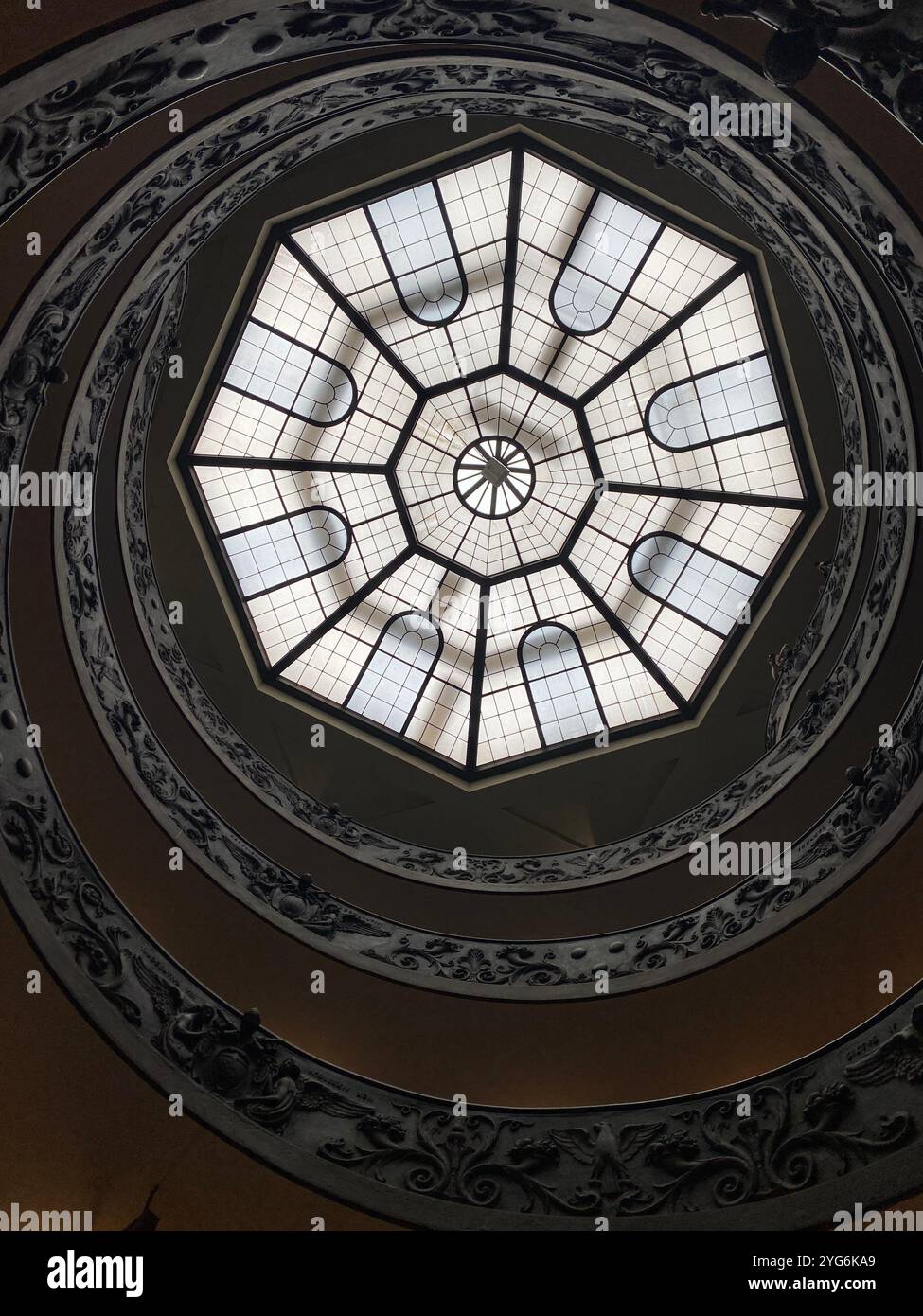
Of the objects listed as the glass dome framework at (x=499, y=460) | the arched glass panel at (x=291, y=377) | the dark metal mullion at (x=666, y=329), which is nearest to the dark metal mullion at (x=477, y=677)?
the glass dome framework at (x=499, y=460)

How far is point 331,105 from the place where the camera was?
10.4m

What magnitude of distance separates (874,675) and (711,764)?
4.07 m

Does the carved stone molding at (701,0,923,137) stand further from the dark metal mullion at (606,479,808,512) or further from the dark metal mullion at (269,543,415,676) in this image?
the dark metal mullion at (269,543,415,676)

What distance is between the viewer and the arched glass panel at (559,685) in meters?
17.2

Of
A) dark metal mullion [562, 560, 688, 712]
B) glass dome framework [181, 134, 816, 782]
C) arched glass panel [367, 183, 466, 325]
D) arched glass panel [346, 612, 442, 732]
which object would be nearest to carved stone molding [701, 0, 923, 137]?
glass dome framework [181, 134, 816, 782]

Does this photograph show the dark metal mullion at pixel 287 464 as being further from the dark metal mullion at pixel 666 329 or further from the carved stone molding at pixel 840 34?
the carved stone molding at pixel 840 34

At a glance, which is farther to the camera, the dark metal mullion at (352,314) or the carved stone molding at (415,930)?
the dark metal mullion at (352,314)

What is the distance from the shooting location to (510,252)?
14844mm

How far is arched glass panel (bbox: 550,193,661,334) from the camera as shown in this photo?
566 inches

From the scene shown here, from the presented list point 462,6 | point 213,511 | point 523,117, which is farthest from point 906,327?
point 213,511

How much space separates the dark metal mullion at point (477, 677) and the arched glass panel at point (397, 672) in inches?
33.0

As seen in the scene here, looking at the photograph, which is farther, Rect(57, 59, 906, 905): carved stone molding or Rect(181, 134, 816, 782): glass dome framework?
Rect(181, 134, 816, 782): glass dome framework

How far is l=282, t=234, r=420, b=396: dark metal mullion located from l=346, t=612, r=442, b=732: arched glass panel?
167 inches

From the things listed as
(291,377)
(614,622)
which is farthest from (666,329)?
(291,377)
